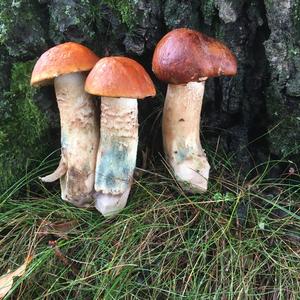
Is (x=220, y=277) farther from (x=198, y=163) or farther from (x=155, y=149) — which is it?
(x=155, y=149)

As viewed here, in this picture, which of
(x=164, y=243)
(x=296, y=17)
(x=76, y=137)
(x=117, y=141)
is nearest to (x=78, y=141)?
(x=76, y=137)

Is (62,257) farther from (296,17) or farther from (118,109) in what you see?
(296,17)

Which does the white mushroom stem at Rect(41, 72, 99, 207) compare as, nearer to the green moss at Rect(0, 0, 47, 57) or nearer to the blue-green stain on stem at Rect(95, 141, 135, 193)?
the blue-green stain on stem at Rect(95, 141, 135, 193)

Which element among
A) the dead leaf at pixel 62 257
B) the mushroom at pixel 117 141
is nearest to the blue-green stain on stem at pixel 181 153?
the mushroom at pixel 117 141

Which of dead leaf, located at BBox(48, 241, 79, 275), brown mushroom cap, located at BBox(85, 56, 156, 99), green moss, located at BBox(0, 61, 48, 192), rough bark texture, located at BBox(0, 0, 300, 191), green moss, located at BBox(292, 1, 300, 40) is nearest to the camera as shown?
brown mushroom cap, located at BBox(85, 56, 156, 99)

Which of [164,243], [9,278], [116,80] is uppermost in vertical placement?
[116,80]

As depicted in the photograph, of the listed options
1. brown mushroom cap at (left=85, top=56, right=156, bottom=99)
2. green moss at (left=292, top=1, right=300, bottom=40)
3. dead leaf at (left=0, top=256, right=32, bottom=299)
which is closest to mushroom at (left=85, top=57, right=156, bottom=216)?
brown mushroom cap at (left=85, top=56, right=156, bottom=99)

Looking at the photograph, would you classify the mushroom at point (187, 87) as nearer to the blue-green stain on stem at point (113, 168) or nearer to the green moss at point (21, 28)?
the blue-green stain on stem at point (113, 168)
